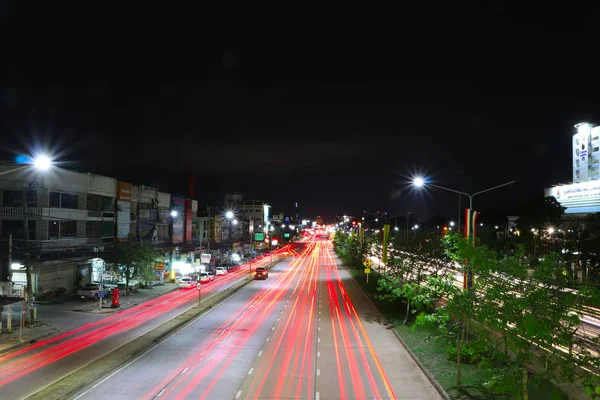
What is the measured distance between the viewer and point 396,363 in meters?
22.2

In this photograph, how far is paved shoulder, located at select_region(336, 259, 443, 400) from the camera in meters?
18.1

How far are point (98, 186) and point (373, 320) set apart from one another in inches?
1462

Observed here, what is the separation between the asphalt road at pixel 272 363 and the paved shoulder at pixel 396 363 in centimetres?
4

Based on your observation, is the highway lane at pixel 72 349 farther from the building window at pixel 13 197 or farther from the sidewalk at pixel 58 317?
the building window at pixel 13 197

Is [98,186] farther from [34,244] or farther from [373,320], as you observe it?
[373,320]

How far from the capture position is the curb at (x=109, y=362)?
17031mm

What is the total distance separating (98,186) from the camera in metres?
55.3

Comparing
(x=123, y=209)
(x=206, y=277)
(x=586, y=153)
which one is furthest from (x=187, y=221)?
(x=586, y=153)

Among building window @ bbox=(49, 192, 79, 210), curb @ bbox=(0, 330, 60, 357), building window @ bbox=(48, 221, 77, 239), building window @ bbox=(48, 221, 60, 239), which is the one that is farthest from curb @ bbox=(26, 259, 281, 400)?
building window @ bbox=(49, 192, 79, 210)

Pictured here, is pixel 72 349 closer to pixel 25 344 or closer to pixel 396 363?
pixel 25 344

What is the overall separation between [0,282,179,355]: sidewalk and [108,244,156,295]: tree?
192 centimetres

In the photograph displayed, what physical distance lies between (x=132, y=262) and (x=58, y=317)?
13.0 metres

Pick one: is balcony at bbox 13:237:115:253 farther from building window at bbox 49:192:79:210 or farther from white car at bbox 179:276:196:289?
white car at bbox 179:276:196:289

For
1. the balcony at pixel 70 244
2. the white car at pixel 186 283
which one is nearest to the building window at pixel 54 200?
the balcony at pixel 70 244
